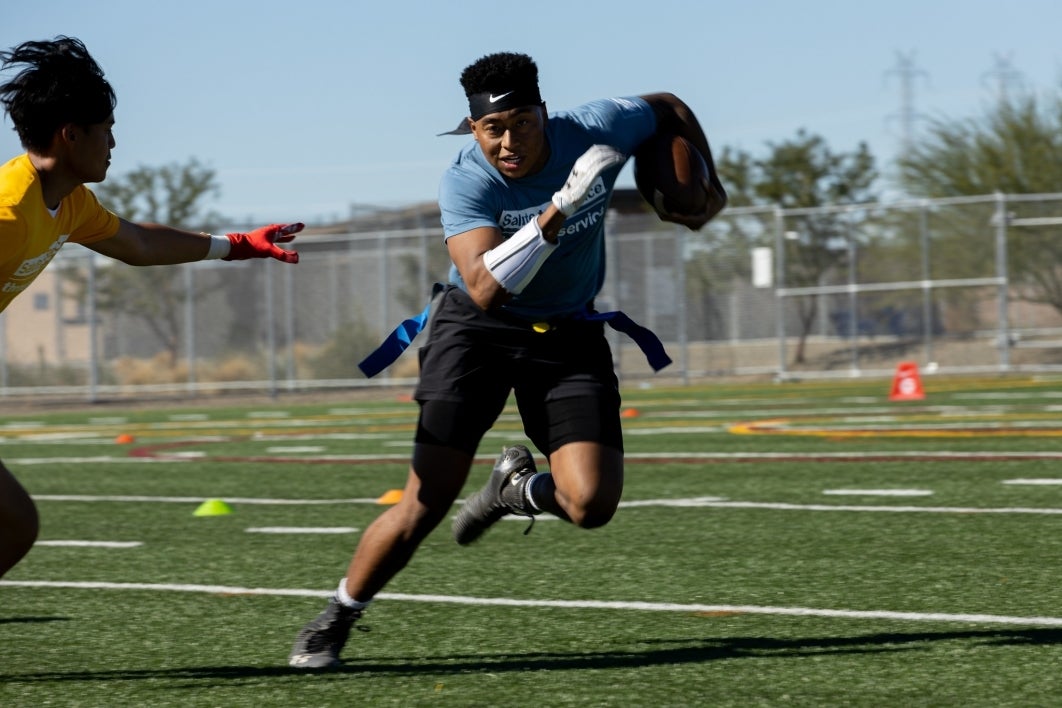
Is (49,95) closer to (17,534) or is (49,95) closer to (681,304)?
(17,534)

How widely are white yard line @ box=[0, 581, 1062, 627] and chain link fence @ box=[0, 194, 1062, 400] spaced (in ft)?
58.4

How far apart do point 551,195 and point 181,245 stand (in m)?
1.23

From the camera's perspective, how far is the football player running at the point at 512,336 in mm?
5168

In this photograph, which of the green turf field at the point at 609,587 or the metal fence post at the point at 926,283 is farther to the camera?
the metal fence post at the point at 926,283

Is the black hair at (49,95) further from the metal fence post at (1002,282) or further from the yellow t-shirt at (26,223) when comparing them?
the metal fence post at (1002,282)

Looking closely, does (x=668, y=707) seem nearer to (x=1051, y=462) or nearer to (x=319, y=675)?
(x=319, y=675)

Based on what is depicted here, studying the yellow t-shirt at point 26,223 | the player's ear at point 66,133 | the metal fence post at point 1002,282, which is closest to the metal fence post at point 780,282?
the metal fence post at point 1002,282

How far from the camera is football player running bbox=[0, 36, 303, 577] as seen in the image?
4711 mm

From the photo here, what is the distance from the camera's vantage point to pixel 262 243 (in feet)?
18.8

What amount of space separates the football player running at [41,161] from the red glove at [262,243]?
808 mm

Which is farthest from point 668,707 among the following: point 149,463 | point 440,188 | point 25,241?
point 149,463

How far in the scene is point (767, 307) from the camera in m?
25.6

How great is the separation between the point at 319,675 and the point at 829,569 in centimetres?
251

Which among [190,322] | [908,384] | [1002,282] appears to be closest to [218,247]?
[908,384]
